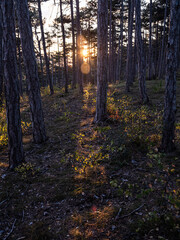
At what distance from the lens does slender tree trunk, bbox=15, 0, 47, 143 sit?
5785mm

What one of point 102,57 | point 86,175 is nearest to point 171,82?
point 86,175

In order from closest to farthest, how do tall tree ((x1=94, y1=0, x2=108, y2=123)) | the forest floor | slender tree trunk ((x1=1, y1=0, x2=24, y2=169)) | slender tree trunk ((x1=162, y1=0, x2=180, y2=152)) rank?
1. the forest floor
2. slender tree trunk ((x1=162, y1=0, x2=180, y2=152))
3. slender tree trunk ((x1=1, y1=0, x2=24, y2=169))
4. tall tree ((x1=94, y1=0, x2=108, y2=123))

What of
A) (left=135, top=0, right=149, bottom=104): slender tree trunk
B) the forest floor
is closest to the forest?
the forest floor

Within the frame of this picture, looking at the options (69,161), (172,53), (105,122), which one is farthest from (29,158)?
(172,53)

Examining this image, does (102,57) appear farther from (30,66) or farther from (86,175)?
(86,175)

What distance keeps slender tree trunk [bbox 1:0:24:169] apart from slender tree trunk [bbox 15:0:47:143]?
5.85ft

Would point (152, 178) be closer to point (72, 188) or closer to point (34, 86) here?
point (72, 188)

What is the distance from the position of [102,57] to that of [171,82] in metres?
3.97

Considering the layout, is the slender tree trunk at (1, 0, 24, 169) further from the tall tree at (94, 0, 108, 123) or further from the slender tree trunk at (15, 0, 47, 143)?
the tall tree at (94, 0, 108, 123)

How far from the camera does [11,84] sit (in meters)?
4.44

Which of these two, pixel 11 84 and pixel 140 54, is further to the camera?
pixel 140 54

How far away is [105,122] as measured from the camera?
776 cm

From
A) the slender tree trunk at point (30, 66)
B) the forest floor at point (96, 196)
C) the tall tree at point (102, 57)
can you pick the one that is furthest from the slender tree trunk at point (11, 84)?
the tall tree at point (102, 57)

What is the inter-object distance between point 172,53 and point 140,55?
245 inches
